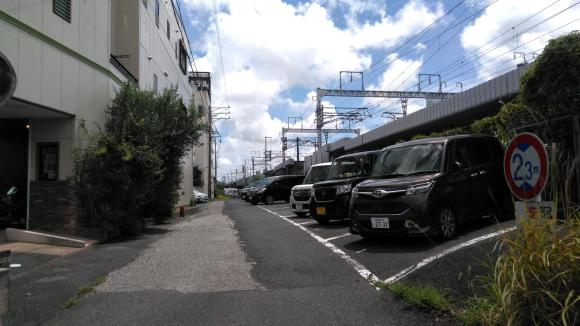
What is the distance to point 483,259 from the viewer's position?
6.05 meters

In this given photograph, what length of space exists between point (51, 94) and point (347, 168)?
25.9ft

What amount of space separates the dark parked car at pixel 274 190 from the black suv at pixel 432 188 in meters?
19.6

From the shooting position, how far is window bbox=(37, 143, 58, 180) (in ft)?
40.4

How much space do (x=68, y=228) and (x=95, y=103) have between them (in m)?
3.52

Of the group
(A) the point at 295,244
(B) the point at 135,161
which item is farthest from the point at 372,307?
(B) the point at 135,161

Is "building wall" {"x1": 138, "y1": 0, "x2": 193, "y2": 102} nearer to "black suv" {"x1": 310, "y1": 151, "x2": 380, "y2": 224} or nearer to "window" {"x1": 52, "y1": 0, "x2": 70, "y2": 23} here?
"window" {"x1": 52, "y1": 0, "x2": 70, "y2": 23}

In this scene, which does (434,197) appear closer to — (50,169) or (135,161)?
(135,161)

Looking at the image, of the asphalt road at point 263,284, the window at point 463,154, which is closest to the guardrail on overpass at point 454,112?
the window at point 463,154

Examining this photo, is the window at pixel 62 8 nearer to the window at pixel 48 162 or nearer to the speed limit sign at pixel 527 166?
the window at pixel 48 162

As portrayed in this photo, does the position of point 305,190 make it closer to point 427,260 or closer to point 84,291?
point 427,260

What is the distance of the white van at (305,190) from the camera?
55.6 feet

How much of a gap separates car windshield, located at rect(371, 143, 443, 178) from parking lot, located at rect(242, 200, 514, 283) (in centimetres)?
128

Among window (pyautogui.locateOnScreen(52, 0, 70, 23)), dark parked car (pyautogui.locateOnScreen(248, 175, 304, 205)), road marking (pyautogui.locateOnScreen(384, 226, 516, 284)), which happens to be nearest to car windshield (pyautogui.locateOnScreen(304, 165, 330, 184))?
window (pyautogui.locateOnScreen(52, 0, 70, 23))

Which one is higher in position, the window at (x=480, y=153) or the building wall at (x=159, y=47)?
the building wall at (x=159, y=47)
